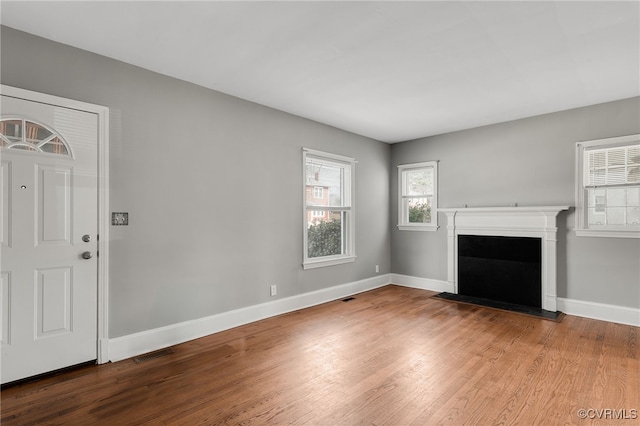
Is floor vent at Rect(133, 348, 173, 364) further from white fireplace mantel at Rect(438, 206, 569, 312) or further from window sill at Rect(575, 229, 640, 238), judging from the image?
window sill at Rect(575, 229, 640, 238)

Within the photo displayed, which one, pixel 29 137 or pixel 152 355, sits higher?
pixel 29 137

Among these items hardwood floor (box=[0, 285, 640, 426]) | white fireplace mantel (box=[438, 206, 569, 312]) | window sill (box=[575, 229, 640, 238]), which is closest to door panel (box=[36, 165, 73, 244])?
hardwood floor (box=[0, 285, 640, 426])

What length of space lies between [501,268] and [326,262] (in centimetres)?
256

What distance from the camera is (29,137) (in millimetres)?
2527

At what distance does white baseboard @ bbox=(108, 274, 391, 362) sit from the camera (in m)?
2.95

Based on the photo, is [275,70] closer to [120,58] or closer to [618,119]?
[120,58]

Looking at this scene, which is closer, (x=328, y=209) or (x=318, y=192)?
(x=318, y=192)

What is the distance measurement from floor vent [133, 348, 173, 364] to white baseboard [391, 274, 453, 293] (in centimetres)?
410

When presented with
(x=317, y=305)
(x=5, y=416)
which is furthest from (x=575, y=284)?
(x=5, y=416)

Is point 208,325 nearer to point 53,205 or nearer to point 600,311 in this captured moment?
point 53,205

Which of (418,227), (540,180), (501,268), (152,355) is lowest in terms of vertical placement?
(152,355)

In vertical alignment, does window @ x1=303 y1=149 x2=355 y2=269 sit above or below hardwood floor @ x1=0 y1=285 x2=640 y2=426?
above

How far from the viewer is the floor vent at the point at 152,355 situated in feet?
9.50

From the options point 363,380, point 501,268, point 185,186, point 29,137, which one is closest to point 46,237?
point 29,137
